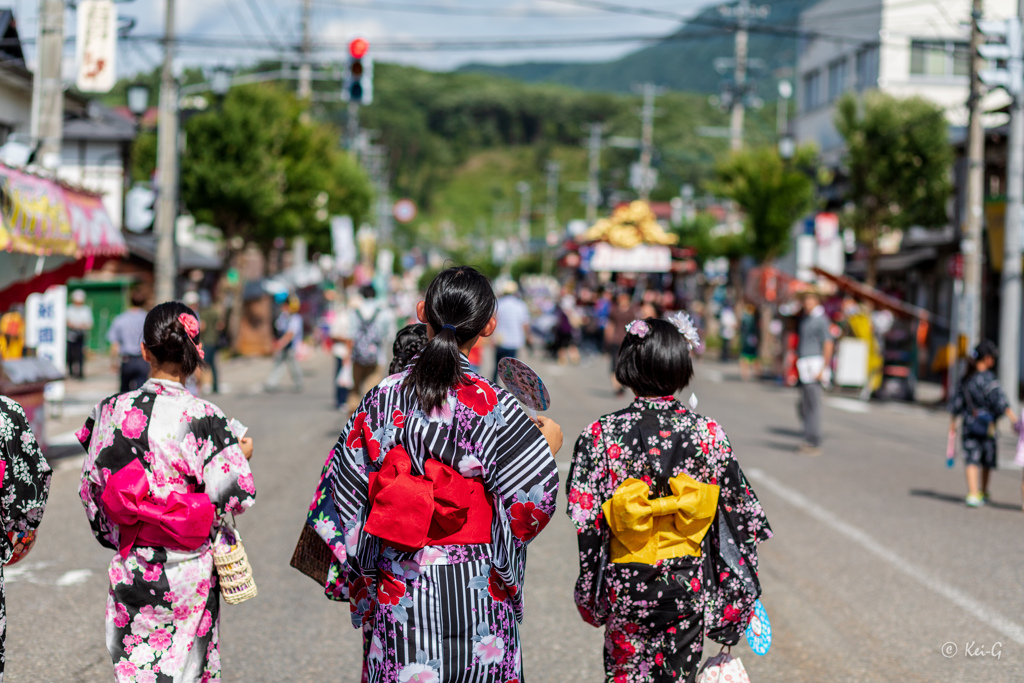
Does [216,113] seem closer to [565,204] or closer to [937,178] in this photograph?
[937,178]

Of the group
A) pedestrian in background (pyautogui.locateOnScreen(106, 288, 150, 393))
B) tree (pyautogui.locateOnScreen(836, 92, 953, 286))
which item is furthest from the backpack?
tree (pyautogui.locateOnScreen(836, 92, 953, 286))

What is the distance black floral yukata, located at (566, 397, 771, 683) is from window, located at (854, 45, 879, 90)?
37.5 metres

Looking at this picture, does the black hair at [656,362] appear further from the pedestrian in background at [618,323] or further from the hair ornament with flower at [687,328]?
the pedestrian in background at [618,323]

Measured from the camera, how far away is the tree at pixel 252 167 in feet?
95.8

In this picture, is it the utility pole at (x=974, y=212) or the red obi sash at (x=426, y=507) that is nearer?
the red obi sash at (x=426, y=507)

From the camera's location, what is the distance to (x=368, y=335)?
12742mm

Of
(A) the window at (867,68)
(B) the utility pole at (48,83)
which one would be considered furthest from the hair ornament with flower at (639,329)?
(A) the window at (867,68)

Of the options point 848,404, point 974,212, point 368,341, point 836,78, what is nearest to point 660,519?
point 368,341

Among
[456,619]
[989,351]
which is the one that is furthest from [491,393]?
[989,351]

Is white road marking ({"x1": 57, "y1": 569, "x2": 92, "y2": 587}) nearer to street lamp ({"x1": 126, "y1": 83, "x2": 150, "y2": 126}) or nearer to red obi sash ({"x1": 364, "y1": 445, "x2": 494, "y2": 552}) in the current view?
red obi sash ({"x1": 364, "y1": 445, "x2": 494, "y2": 552})

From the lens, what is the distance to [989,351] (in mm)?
9203

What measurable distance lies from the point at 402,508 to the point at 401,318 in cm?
3579

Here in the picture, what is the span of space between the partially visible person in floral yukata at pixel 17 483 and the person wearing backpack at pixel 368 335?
9039 millimetres

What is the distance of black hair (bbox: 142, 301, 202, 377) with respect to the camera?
11.7 feet
